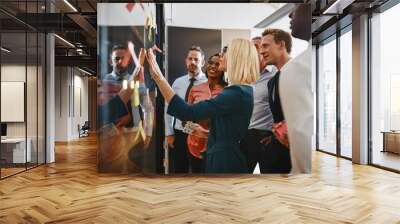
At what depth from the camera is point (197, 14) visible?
20.7ft

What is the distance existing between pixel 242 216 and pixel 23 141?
16.6 ft

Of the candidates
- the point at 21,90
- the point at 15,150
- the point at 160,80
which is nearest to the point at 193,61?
the point at 160,80

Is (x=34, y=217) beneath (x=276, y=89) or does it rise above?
beneath

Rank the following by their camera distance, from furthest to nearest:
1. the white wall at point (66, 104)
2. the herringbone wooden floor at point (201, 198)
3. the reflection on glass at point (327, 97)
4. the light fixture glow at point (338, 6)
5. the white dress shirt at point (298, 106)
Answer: the white wall at point (66, 104)
the reflection on glass at point (327, 97)
the light fixture glow at point (338, 6)
the white dress shirt at point (298, 106)
the herringbone wooden floor at point (201, 198)

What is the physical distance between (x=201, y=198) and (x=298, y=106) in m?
2.55

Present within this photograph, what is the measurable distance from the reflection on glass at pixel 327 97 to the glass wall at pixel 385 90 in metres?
2.01

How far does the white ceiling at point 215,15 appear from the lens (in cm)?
631

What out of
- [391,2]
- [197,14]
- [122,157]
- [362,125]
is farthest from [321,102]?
[122,157]

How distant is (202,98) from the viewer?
6.30 m

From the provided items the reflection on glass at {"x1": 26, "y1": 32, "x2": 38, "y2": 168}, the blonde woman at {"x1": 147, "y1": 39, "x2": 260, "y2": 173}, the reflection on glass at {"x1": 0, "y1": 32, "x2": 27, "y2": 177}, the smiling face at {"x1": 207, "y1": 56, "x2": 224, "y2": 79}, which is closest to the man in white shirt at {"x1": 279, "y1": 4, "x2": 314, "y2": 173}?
the blonde woman at {"x1": 147, "y1": 39, "x2": 260, "y2": 173}

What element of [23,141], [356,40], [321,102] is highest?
[356,40]

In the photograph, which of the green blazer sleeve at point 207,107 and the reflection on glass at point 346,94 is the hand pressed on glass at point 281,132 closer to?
the green blazer sleeve at point 207,107

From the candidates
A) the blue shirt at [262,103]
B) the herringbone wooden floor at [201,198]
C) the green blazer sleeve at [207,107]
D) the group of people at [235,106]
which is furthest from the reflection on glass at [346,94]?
the green blazer sleeve at [207,107]

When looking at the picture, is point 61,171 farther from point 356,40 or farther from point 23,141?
point 356,40
